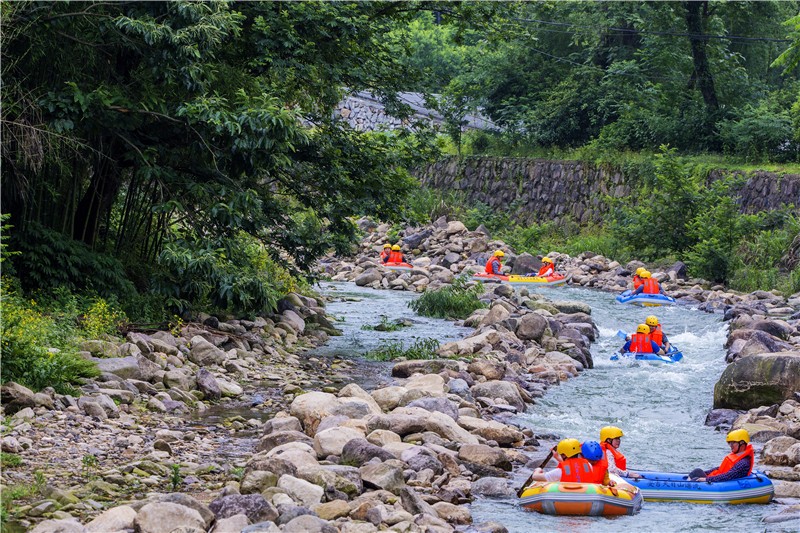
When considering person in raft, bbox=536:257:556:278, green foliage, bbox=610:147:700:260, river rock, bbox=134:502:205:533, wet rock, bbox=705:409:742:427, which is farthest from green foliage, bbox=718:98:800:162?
river rock, bbox=134:502:205:533

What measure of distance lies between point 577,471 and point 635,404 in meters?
4.49

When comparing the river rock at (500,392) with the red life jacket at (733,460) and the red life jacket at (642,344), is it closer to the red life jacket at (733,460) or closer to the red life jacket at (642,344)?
the red life jacket at (733,460)

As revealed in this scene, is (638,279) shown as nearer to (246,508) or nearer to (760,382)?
(760,382)

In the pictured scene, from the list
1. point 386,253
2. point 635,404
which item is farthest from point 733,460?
point 386,253

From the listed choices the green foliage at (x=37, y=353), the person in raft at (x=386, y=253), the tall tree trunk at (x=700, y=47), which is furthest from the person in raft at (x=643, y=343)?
the tall tree trunk at (x=700, y=47)

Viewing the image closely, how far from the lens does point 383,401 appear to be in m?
11.1

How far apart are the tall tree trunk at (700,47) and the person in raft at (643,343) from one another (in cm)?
1775

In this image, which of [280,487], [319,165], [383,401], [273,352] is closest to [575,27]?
[319,165]

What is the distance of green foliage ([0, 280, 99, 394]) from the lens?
955cm

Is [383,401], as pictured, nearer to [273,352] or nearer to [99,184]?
[273,352]

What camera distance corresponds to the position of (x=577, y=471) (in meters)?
8.55

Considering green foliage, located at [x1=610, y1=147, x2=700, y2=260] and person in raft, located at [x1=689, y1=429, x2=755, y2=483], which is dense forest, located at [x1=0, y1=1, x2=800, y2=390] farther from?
green foliage, located at [x1=610, y1=147, x2=700, y2=260]

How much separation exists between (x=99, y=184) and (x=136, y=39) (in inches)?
89.9

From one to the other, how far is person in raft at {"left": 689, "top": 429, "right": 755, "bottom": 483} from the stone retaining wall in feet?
61.2
